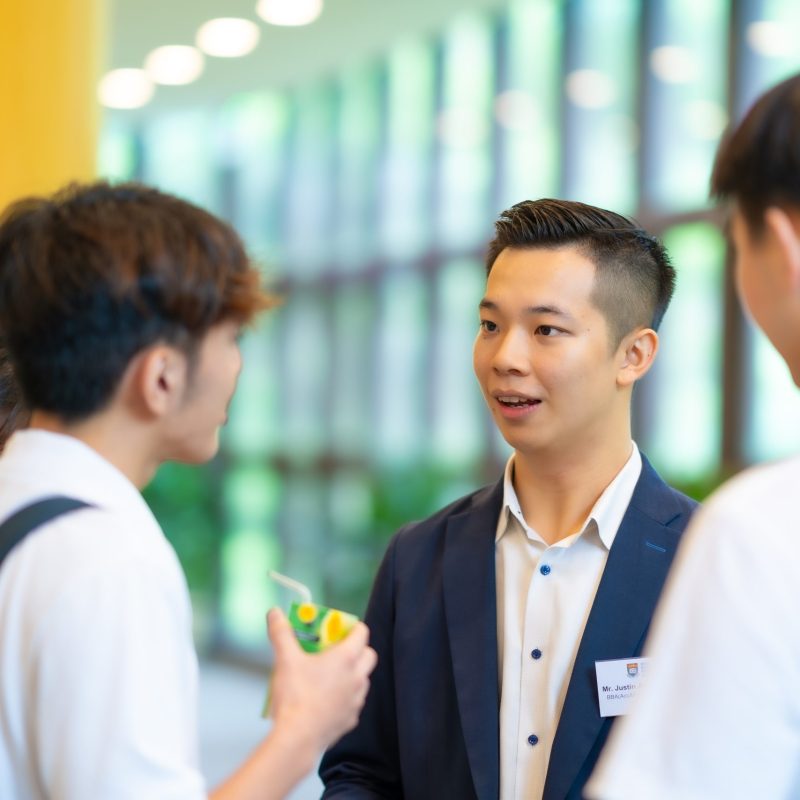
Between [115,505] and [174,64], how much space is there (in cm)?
848

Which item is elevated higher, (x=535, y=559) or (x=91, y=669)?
(x=91, y=669)

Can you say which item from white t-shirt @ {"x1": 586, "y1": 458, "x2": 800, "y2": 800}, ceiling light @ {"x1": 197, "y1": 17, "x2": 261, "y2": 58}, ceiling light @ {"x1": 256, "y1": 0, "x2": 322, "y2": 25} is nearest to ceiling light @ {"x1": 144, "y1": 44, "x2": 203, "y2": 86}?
ceiling light @ {"x1": 197, "y1": 17, "x2": 261, "y2": 58}

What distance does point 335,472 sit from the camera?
10461 mm

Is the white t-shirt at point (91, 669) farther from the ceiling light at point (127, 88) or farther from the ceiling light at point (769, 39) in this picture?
the ceiling light at point (127, 88)

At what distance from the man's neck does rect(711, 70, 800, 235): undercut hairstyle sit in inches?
38.4

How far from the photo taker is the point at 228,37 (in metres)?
8.46

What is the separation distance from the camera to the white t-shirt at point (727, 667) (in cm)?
103

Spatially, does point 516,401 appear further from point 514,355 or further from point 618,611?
point 618,611

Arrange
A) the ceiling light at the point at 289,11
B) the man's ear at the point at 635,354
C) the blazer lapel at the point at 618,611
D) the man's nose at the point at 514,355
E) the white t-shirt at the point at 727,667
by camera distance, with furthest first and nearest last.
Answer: the ceiling light at the point at 289,11 → the man's ear at the point at 635,354 → the man's nose at the point at 514,355 → the blazer lapel at the point at 618,611 → the white t-shirt at the point at 727,667

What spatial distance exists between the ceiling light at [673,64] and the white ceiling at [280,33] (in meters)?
1.28

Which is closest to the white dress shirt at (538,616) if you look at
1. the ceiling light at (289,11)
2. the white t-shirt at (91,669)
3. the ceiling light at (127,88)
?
the white t-shirt at (91,669)

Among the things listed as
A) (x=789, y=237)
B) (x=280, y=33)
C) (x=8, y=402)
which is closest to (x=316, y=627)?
(x=789, y=237)

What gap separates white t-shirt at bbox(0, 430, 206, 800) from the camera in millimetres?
1219

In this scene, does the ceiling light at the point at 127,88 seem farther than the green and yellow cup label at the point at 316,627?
Yes
